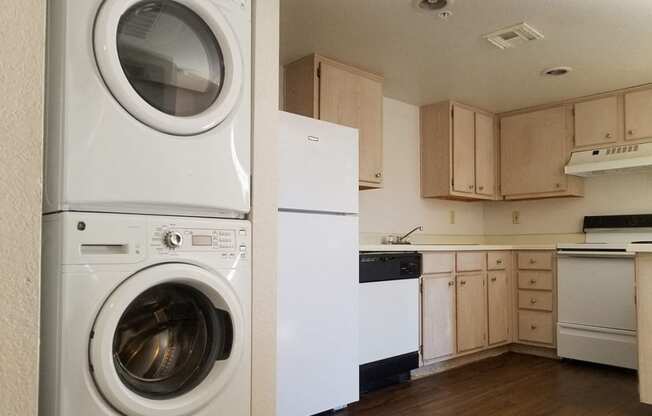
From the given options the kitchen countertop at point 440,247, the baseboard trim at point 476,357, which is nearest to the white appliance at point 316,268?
the kitchen countertop at point 440,247

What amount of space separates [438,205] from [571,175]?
1122mm

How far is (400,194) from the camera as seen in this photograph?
164 inches

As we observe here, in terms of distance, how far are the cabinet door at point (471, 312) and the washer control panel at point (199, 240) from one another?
2.43 metres

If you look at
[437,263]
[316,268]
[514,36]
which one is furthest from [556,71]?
[316,268]

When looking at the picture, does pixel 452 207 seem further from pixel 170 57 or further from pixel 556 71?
pixel 170 57

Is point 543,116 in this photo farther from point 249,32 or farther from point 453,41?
point 249,32

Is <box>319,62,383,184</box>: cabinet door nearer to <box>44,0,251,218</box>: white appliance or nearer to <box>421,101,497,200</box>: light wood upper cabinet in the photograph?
<box>421,101,497,200</box>: light wood upper cabinet

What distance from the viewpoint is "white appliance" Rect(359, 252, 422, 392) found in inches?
113

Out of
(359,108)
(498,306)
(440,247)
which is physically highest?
(359,108)

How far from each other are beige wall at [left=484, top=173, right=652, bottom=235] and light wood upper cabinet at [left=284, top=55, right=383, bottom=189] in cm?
194

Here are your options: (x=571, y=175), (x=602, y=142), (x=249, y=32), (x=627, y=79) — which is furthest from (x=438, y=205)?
(x=249, y=32)

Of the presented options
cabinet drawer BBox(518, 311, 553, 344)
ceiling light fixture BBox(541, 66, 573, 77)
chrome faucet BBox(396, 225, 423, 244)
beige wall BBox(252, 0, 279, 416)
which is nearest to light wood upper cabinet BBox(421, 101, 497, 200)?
chrome faucet BBox(396, 225, 423, 244)

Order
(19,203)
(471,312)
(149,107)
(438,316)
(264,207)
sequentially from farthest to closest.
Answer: (471,312)
(438,316)
(264,207)
(149,107)
(19,203)

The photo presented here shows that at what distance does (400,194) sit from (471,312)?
1094 millimetres
